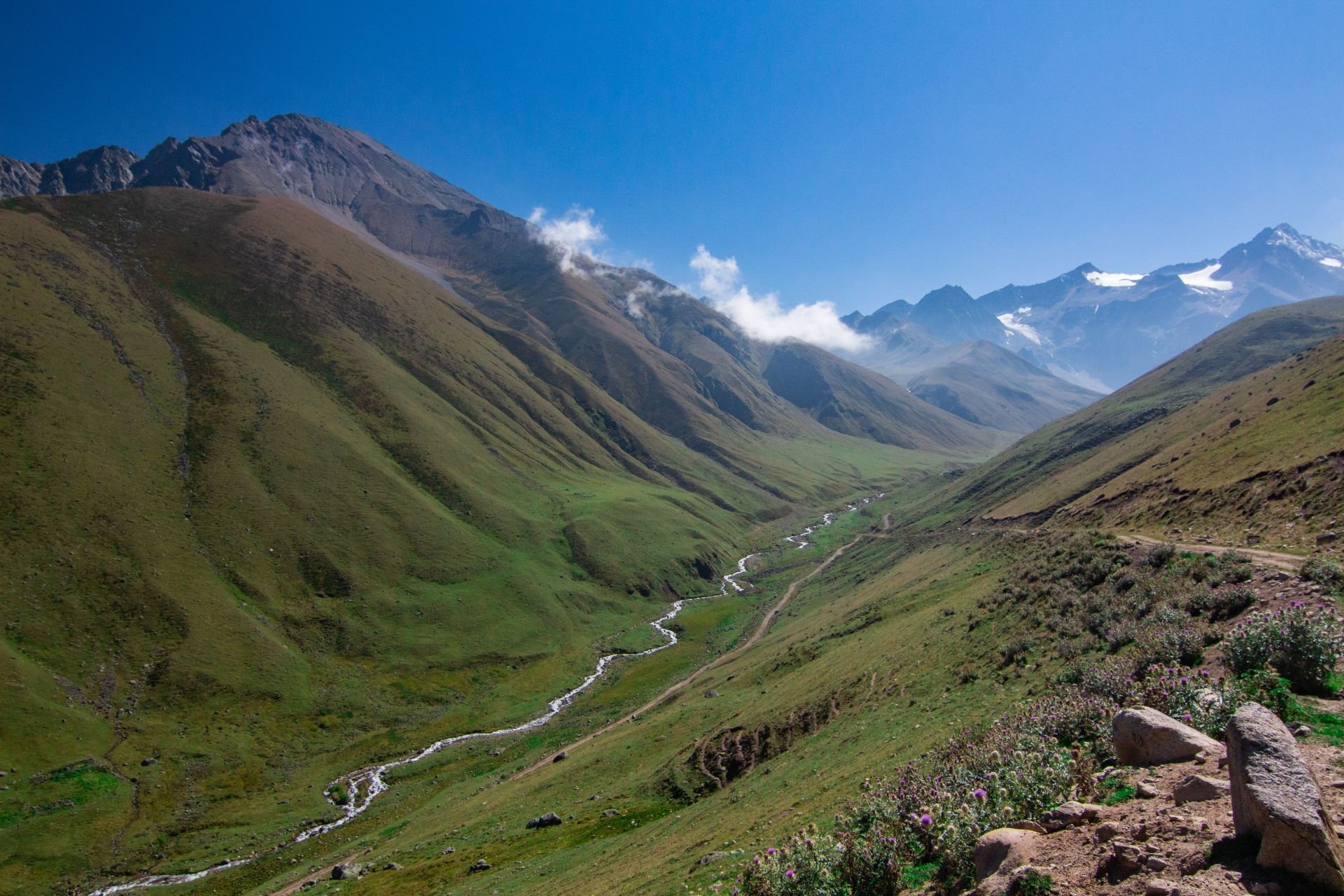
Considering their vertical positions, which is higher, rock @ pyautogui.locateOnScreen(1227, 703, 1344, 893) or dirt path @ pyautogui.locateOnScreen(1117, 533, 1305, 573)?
rock @ pyautogui.locateOnScreen(1227, 703, 1344, 893)

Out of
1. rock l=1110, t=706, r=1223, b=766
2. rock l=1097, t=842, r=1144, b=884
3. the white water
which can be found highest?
rock l=1097, t=842, r=1144, b=884

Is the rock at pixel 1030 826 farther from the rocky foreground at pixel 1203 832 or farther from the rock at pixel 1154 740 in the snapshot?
the rock at pixel 1154 740

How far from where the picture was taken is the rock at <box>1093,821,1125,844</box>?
36.5 feet

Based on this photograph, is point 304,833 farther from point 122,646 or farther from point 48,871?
point 122,646

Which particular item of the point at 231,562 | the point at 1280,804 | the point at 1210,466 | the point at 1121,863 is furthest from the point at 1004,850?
the point at 231,562

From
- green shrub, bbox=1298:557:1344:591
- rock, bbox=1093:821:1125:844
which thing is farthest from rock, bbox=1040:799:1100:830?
green shrub, bbox=1298:557:1344:591

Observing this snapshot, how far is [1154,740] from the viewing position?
48.7 ft

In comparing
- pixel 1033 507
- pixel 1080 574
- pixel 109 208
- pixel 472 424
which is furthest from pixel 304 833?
pixel 109 208

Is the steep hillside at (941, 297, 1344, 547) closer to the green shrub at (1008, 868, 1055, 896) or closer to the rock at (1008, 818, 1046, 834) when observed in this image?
the rock at (1008, 818, 1046, 834)

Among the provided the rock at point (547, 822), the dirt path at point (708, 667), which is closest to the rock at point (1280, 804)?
the rock at point (547, 822)

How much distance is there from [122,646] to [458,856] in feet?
217

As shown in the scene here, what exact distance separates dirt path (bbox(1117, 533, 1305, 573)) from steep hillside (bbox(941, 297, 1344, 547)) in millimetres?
1941

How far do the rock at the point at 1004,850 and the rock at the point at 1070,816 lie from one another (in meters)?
0.64

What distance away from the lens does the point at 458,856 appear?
43844mm
